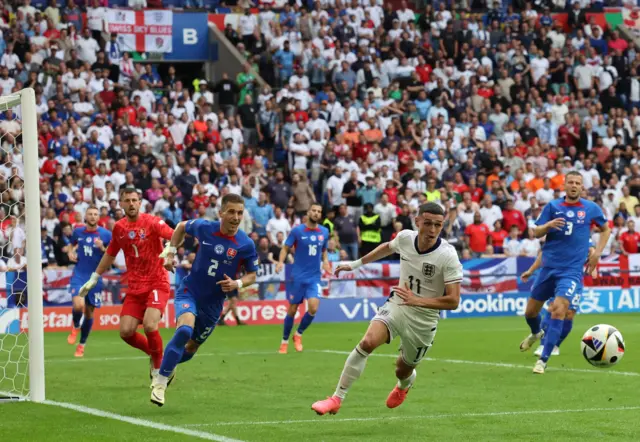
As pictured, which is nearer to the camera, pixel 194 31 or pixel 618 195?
pixel 618 195

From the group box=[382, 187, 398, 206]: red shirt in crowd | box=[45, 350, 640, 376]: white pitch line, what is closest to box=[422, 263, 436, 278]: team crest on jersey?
box=[45, 350, 640, 376]: white pitch line

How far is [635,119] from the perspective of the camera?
35.5 m

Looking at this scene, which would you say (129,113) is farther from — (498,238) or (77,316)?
(77,316)

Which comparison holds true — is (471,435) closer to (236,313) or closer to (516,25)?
(236,313)

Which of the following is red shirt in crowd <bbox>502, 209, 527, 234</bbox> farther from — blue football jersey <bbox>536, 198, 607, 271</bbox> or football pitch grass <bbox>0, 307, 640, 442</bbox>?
blue football jersey <bbox>536, 198, 607, 271</bbox>

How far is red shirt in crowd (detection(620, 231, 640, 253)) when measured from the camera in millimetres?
30578

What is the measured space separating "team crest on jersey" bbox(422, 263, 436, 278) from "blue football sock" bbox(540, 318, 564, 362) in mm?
5161

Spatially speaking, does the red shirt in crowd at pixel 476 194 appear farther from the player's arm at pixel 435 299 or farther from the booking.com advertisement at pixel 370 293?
the player's arm at pixel 435 299

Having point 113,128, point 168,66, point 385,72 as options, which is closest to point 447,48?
point 385,72

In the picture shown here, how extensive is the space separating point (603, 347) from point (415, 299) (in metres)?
4.02

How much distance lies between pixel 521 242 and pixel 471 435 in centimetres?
2032

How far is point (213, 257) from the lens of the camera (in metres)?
12.3

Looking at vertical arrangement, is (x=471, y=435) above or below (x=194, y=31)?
below

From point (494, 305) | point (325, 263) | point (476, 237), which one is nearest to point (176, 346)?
point (325, 263)
